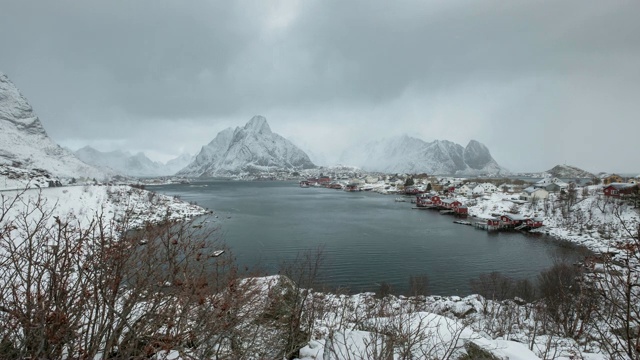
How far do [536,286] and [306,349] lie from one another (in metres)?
14.1

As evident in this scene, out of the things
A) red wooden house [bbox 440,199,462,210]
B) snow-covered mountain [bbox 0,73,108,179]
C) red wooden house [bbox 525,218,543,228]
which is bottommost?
red wooden house [bbox 525,218,543,228]

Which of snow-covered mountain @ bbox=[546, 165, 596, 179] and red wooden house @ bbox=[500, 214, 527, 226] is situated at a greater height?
snow-covered mountain @ bbox=[546, 165, 596, 179]

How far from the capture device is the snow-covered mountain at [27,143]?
50.7 metres

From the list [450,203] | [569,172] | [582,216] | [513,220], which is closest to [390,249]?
[513,220]

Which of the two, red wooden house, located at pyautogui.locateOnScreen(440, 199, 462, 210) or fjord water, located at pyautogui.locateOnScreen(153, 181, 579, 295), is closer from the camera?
fjord water, located at pyautogui.locateOnScreen(153, 181, 579, 295)

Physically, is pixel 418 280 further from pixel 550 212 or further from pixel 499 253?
pixel 550 212

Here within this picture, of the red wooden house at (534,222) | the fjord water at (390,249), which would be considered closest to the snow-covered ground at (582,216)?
the red wooden house at (534,222)

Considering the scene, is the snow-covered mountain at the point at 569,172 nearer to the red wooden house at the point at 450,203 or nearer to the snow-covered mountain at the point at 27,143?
the red wooden house at the point at 450,203

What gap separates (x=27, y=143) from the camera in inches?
2371

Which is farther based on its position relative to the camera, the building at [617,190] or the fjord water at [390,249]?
the building at [617,190]

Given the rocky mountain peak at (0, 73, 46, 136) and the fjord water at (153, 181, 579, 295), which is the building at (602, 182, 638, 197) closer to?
the fjord water at (153, 181, 579, 295)

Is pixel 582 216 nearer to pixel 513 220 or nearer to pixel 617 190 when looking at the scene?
pixel 513 220

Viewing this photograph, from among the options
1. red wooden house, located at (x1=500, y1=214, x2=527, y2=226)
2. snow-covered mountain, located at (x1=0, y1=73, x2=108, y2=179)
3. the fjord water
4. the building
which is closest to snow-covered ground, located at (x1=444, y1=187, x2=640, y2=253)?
the building

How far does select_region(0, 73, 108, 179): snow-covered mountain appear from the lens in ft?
166
